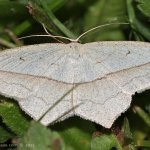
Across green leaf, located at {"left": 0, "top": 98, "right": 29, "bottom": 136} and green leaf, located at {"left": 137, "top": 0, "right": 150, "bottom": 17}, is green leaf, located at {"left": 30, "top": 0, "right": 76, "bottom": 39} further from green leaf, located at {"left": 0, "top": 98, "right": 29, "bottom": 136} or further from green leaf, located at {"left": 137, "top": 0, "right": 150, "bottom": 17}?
green leaf, located at {"left": 0, "top": 98, "right": 29, "bottom": 136}

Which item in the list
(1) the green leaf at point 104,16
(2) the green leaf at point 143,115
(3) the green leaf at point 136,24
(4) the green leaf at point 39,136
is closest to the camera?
(4) the green leaf at point 39,136

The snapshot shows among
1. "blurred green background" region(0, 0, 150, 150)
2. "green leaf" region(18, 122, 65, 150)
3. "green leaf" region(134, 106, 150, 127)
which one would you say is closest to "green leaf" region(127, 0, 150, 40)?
"blurred green background" region(0, 0, 150, 150)

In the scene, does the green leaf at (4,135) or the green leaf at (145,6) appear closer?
the green leaf at (4,135)

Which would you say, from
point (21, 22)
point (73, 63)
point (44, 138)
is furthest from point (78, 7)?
point (44, 138)

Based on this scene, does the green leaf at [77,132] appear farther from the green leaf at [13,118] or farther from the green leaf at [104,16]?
the green leaf at [104,16]

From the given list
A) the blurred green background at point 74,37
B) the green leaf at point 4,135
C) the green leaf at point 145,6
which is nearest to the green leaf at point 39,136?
the blurred green background at point 74,37

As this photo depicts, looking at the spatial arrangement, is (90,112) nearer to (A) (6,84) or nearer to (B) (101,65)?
(B) (101,65)

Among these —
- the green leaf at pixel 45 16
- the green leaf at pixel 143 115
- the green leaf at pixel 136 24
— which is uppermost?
the green leaf at pixel 45 16
